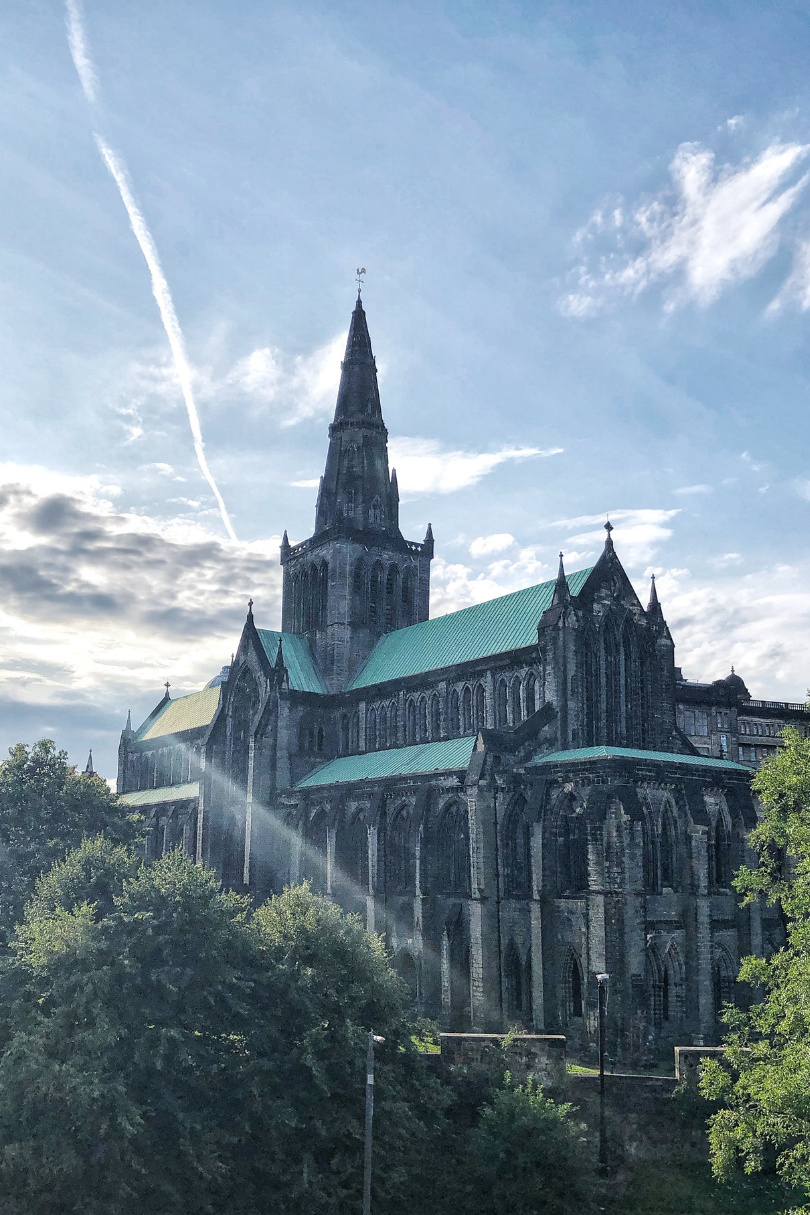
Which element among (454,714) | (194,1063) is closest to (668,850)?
(454,714)

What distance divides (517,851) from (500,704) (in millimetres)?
10639

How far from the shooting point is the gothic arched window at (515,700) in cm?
6056

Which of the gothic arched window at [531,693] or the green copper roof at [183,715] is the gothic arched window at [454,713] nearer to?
the gothic arched window at [531,693]

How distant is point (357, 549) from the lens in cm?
7962

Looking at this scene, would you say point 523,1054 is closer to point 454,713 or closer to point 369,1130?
point 369,1130

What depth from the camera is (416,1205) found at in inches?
1351

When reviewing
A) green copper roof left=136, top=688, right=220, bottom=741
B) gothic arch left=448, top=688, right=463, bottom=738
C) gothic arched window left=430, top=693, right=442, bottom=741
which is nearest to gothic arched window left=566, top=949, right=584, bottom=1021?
gothic arch left=448, top=688, right=463, bottom=738

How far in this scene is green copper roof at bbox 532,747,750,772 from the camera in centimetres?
5100

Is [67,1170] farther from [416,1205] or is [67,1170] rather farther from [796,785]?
[796,785]

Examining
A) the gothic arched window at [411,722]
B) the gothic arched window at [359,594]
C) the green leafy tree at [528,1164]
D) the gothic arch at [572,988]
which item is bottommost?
the green leafy tree at [528,1164]

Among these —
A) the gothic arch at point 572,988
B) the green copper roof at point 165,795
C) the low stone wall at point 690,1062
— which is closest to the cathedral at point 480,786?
the gothic arch at point 572,988

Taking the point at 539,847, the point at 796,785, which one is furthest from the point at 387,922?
the point at 796,785

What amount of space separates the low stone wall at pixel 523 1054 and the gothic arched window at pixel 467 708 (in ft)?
84.8

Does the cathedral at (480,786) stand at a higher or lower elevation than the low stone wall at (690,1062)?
higher
